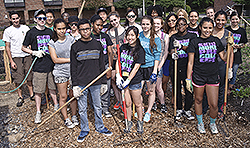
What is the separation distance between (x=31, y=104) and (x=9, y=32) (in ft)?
7.04

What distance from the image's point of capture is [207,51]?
379 cm

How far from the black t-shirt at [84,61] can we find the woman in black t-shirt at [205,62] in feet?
6.11

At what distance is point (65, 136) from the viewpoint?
4.26 metres

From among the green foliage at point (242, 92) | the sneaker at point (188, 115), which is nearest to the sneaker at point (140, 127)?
the sneaker at point (188, 115)

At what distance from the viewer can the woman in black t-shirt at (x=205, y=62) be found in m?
3.78

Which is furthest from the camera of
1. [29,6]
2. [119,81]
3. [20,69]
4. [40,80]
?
[29,6]

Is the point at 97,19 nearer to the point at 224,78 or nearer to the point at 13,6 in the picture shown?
the point at 224,78

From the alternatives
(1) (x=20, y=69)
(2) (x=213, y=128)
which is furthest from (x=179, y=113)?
(1) (x=20, y=69)

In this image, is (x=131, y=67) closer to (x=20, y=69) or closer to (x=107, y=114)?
(x=107, y=114)

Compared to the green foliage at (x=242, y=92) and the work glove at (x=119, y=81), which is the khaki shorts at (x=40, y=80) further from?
the green foliage at (x=242, y=92)

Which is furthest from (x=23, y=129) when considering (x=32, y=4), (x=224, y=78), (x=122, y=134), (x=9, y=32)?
(x=32, y=4)

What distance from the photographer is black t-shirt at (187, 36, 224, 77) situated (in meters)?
3.79

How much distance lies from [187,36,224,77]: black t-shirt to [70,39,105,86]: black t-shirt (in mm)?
1871

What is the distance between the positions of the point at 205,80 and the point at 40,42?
12.3ft
